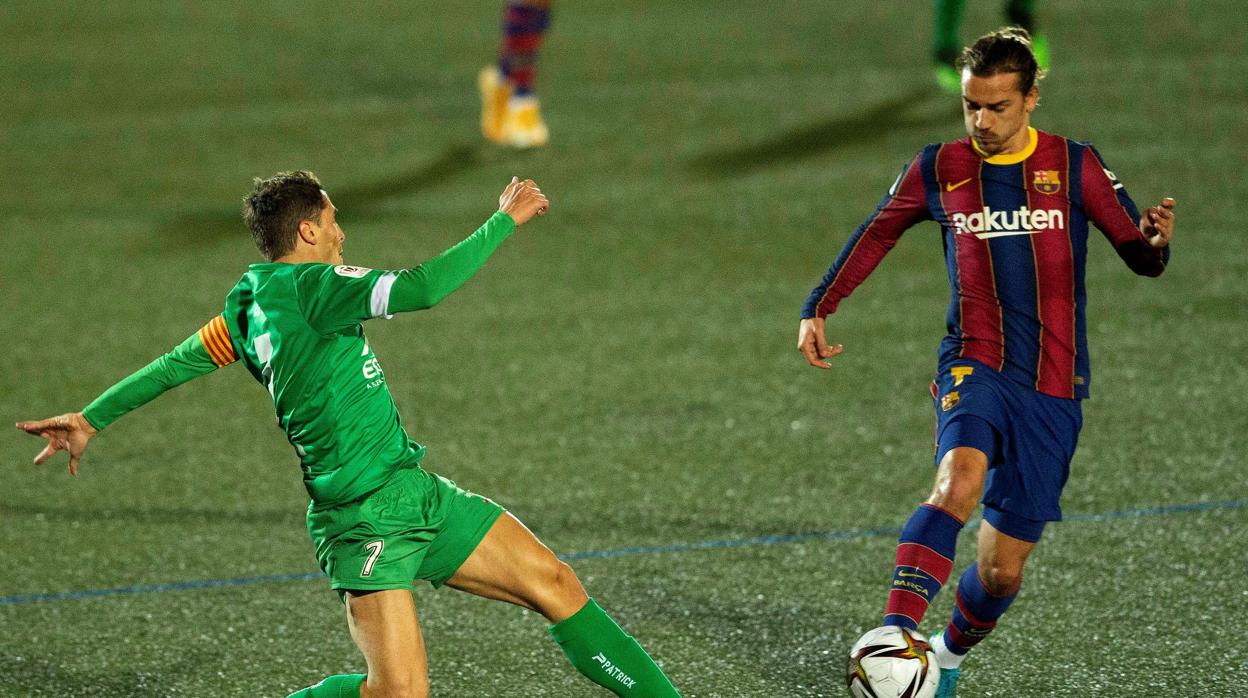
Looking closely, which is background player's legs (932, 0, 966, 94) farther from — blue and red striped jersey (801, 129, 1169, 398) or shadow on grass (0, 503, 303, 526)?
blue and red striped jersey (801, 129, 1169, 398)

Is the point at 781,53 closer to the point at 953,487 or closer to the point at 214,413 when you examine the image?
the point at 214,413

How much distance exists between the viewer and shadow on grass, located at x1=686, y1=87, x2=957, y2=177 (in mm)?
9875

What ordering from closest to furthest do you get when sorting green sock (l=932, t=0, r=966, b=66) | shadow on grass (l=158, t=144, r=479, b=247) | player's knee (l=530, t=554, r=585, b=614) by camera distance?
player's knee (l=530, t=554, r=585, b=614)
shadow on grass (l=158, t=144, r=479, b=247)
green sock (l=932, t=0, r=966, b=66)

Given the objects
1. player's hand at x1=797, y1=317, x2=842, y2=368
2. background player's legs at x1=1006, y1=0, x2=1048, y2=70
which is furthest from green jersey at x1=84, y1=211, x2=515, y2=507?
background player's legs at x1=1006, y1=0, x2=1048, y2=70

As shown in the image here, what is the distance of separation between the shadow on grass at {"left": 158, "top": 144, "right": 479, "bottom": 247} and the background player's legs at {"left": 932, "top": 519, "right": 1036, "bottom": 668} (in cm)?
587

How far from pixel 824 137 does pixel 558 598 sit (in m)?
6.87

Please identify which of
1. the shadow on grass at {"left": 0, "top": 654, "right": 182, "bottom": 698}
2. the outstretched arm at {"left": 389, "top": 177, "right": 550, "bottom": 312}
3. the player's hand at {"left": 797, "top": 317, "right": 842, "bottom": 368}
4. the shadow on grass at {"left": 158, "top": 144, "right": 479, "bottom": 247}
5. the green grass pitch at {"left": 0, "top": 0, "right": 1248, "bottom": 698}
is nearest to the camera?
the outstretched arm at {"left": 389, "top": 177, "right": 550, "bottom": 312}

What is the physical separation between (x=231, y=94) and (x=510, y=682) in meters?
7.95

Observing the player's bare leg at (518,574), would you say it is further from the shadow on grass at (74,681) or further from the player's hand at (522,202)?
the shadow on grass at (74,681)

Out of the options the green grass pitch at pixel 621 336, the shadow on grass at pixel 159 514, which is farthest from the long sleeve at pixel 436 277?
the shadow on grass at pixel 159 514

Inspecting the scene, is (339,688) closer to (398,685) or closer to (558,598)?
(398,685)

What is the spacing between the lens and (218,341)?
375 centimetres

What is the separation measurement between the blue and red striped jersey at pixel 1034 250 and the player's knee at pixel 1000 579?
1.48ft

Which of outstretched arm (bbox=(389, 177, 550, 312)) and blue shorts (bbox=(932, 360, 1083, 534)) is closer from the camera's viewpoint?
outstretched arm (bbox=(389, 177, 550, 312))
